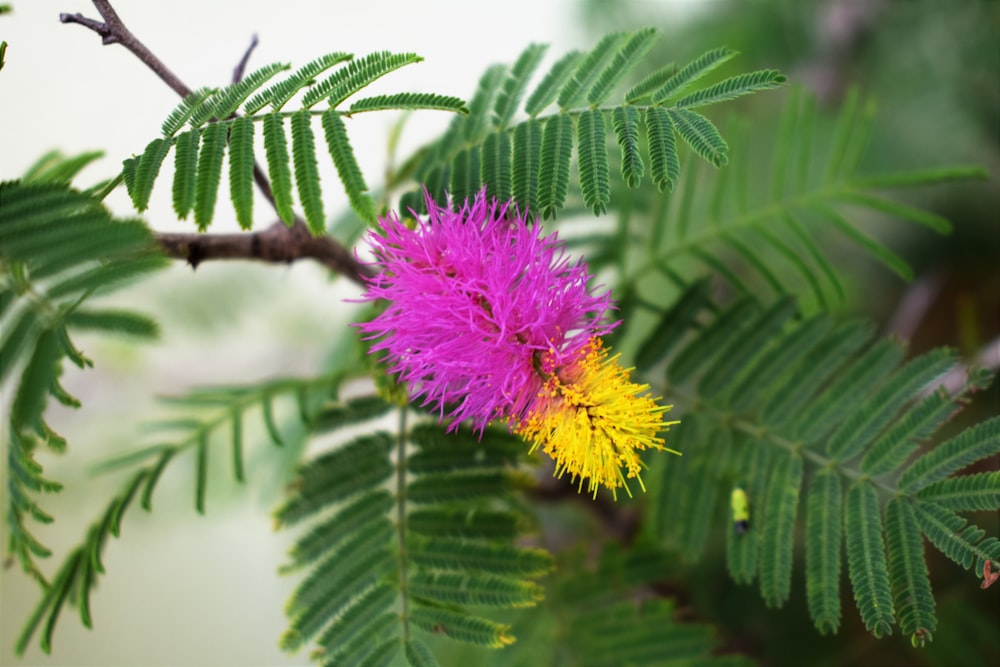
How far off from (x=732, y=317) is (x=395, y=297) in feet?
0.96

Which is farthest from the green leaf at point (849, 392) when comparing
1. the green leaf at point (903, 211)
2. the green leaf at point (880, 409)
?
the green leaf at point (903, 211)

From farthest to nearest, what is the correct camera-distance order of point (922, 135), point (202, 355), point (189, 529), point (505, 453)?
point (202, 355) → point (189, 529) → point (922, 135) → point (505, 453)

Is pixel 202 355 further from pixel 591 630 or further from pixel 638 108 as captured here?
pixel 638 108

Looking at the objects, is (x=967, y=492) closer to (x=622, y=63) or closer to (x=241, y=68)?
(x=622, y=63)


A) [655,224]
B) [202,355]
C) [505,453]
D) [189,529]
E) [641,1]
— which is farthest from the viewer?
[202,355]

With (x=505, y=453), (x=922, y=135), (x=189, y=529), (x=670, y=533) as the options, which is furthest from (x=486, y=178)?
(x=189, y=529)

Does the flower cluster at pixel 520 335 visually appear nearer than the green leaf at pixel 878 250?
Yes

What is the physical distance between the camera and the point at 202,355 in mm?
1471

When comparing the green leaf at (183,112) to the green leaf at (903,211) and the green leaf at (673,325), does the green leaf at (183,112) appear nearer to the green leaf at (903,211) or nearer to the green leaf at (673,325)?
the green leaf at (673,325)

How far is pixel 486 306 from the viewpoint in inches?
15.5

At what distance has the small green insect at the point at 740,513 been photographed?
1.66 ft

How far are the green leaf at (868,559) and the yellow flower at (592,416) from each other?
155mm

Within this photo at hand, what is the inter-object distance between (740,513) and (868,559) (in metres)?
0.09

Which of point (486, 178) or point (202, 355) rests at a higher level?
point (486, 178)
